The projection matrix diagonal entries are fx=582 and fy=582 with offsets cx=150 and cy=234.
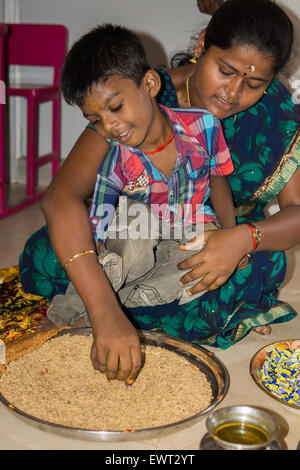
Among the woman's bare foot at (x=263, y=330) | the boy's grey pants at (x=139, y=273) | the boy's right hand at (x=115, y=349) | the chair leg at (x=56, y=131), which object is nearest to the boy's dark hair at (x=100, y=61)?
the boy's grey pants at (x=139, y=273)

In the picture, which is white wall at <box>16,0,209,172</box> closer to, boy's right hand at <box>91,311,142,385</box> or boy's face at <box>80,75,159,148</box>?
boy's face at <box>80,75,159,148</box>

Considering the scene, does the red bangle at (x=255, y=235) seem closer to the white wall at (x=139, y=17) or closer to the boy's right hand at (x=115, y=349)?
the boy's right hand at (x=115, y=349)

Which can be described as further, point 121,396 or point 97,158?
point 97,158

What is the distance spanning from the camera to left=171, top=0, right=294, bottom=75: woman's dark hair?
1519 mm

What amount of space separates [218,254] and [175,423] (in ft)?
1.55

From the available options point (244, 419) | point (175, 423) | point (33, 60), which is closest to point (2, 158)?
point (33, 60)

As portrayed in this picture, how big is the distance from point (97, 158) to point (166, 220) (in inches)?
11.1

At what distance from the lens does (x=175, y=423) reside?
52.0 inches

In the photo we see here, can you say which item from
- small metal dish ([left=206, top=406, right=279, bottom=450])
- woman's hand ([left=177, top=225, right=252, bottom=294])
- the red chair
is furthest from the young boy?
the red chair

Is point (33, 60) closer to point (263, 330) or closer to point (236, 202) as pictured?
point (236, 202)
